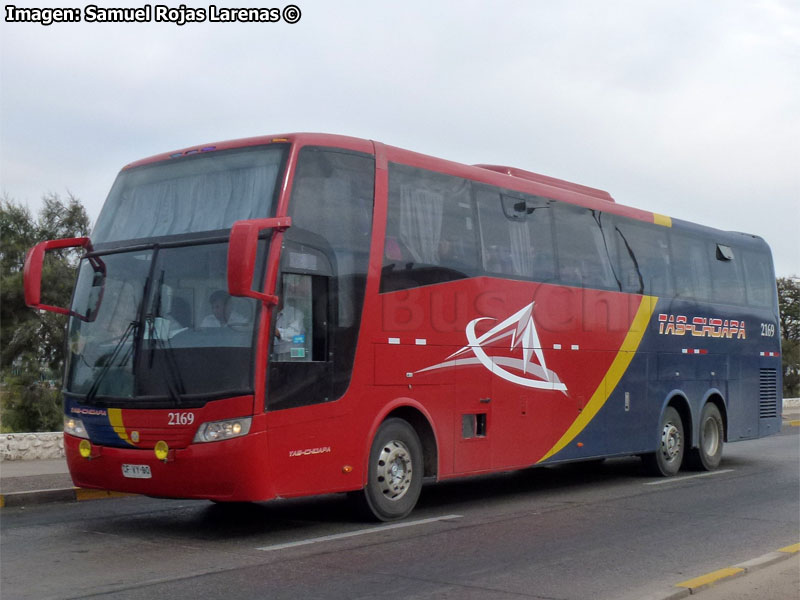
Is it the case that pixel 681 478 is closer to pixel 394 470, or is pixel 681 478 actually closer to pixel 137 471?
pixel 394 470

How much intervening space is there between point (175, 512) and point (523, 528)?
3.99m

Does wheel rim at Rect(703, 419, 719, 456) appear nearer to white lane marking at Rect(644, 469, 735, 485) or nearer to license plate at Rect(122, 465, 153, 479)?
white lane marking at Rect(644, 469, 735, 485)

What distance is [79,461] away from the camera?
9648 mm

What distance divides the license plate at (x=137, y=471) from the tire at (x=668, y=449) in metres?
8.91

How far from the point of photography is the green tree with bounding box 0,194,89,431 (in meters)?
20.2

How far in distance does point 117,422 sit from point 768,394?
43.1 ft

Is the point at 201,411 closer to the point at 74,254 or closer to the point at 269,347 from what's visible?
the point at 269,347

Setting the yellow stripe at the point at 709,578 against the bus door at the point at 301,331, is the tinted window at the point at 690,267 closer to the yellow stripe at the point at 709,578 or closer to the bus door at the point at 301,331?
the bus door at the point at 301,331

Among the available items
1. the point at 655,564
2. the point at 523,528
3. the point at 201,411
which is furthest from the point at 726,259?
the point at 201,411

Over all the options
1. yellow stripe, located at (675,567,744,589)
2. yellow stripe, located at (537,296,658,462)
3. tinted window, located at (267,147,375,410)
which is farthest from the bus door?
yellow stripe, located at (537,296,658,462)

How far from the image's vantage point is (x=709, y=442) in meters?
16.7

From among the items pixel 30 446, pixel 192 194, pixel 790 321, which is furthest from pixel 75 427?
pixel 790 321

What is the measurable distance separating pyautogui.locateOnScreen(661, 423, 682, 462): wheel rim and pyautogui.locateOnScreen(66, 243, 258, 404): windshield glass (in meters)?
8.84

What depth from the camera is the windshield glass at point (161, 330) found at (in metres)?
8.88
